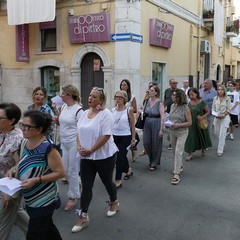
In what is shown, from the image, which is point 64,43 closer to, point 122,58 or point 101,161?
point 122,58

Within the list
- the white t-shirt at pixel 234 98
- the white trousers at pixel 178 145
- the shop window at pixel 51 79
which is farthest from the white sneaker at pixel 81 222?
the shop window at pixel 51 79

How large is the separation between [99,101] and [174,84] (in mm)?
4964

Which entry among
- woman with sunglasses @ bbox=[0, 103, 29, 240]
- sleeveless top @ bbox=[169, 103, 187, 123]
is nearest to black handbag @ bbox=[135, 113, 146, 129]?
sleeveless top @ bbox=[169, 103, 187, 123]

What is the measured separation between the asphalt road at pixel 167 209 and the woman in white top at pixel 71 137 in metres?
0.31

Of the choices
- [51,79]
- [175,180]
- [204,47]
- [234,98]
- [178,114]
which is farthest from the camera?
[204,47]

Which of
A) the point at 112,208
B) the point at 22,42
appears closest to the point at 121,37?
the point at 22,42

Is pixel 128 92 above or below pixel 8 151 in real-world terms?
above

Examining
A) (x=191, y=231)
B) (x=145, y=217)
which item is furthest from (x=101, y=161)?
(x=191, y=231)

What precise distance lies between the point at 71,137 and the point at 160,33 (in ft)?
29.7

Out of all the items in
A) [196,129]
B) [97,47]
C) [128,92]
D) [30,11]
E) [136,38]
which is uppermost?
[30,11]

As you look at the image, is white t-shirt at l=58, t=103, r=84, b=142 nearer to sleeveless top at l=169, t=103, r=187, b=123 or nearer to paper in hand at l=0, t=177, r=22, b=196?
paper in hand at l=0, t=177, r=22, b=196

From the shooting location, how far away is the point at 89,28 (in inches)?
441

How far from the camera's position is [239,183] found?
5.76 m

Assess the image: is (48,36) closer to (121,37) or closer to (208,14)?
(121,37)
